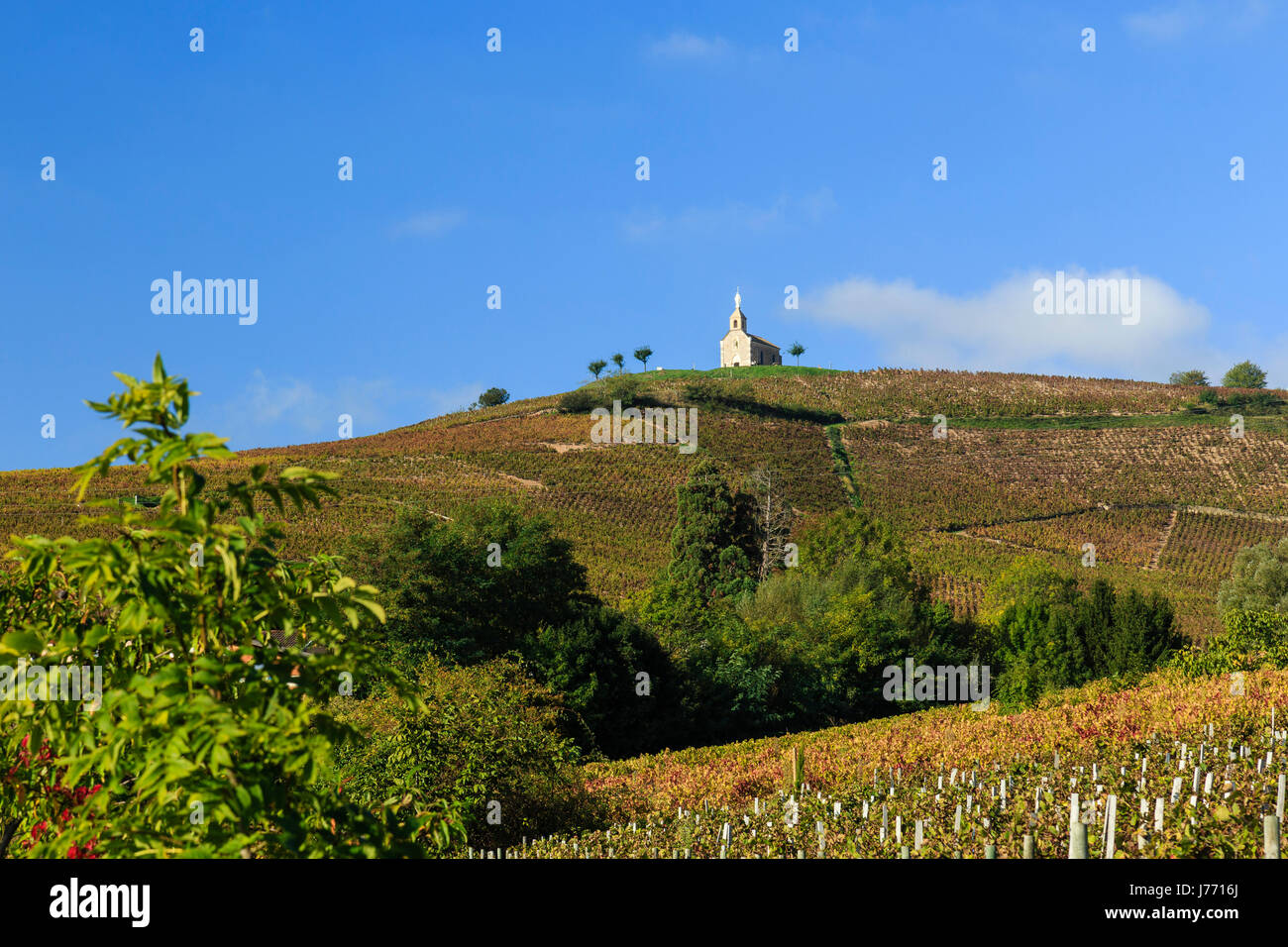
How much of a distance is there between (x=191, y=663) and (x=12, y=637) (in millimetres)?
531

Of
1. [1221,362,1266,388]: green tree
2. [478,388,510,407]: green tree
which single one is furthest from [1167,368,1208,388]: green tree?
[478,388,510,407]: green tree

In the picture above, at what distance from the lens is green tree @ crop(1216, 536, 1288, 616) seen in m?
42.7

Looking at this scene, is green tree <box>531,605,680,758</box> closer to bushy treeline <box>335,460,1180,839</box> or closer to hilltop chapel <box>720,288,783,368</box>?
bushy treeline <box>335,460,1180,839</box>

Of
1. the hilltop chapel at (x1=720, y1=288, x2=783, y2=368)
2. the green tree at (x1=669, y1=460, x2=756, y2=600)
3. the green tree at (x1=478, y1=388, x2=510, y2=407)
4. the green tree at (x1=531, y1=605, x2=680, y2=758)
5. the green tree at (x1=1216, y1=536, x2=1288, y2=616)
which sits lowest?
the green tree at (x1=531, y1=605, x2=680, y2=758)

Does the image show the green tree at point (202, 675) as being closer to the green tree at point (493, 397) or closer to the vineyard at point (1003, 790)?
the vineyard at point (1003, 790)

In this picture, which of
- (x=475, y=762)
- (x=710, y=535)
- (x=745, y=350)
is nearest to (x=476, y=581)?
(x=475, y=762)

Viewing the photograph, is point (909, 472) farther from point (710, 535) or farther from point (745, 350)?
point (745, 350)

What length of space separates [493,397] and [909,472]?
163 feet

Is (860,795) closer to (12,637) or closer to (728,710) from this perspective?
(12,637)

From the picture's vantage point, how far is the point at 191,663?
3.26m

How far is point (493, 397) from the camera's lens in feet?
381

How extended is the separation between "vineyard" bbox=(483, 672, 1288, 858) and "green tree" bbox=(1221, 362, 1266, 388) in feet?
394

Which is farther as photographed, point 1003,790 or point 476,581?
point 476,581

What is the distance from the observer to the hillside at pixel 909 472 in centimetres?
6334
